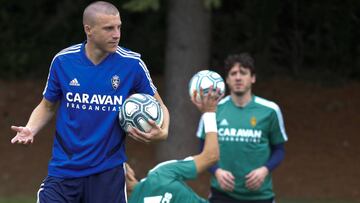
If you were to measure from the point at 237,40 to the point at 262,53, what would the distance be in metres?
0.58

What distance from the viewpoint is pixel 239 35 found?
1769 cm

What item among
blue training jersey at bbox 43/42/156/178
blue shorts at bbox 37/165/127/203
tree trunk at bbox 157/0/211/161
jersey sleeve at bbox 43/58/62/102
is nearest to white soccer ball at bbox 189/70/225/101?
blue training jersey at bbox 43/42/156/178

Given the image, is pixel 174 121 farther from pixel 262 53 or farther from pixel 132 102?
pixel 132 102

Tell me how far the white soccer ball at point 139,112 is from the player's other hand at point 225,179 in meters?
1.74

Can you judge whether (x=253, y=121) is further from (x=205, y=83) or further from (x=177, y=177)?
(x=177, y=177)

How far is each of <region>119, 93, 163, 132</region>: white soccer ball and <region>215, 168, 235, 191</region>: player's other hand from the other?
5.70ft

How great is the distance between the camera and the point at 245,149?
8.54m

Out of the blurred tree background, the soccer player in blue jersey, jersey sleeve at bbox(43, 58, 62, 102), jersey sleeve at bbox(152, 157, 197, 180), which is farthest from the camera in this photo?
the blurred tree background

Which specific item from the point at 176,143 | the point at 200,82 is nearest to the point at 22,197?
the point at 176,143

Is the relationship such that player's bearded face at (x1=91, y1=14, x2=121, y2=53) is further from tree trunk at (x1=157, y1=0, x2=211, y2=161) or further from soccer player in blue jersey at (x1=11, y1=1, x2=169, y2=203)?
tree trunk at (x1=157, y1=0, x2=211, y2=161)

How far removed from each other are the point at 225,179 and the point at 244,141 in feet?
1.58

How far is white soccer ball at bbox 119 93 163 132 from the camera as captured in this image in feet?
21.3

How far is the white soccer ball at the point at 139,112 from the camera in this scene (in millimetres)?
6500

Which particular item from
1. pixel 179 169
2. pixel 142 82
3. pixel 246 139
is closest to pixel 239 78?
pixel 246 139
